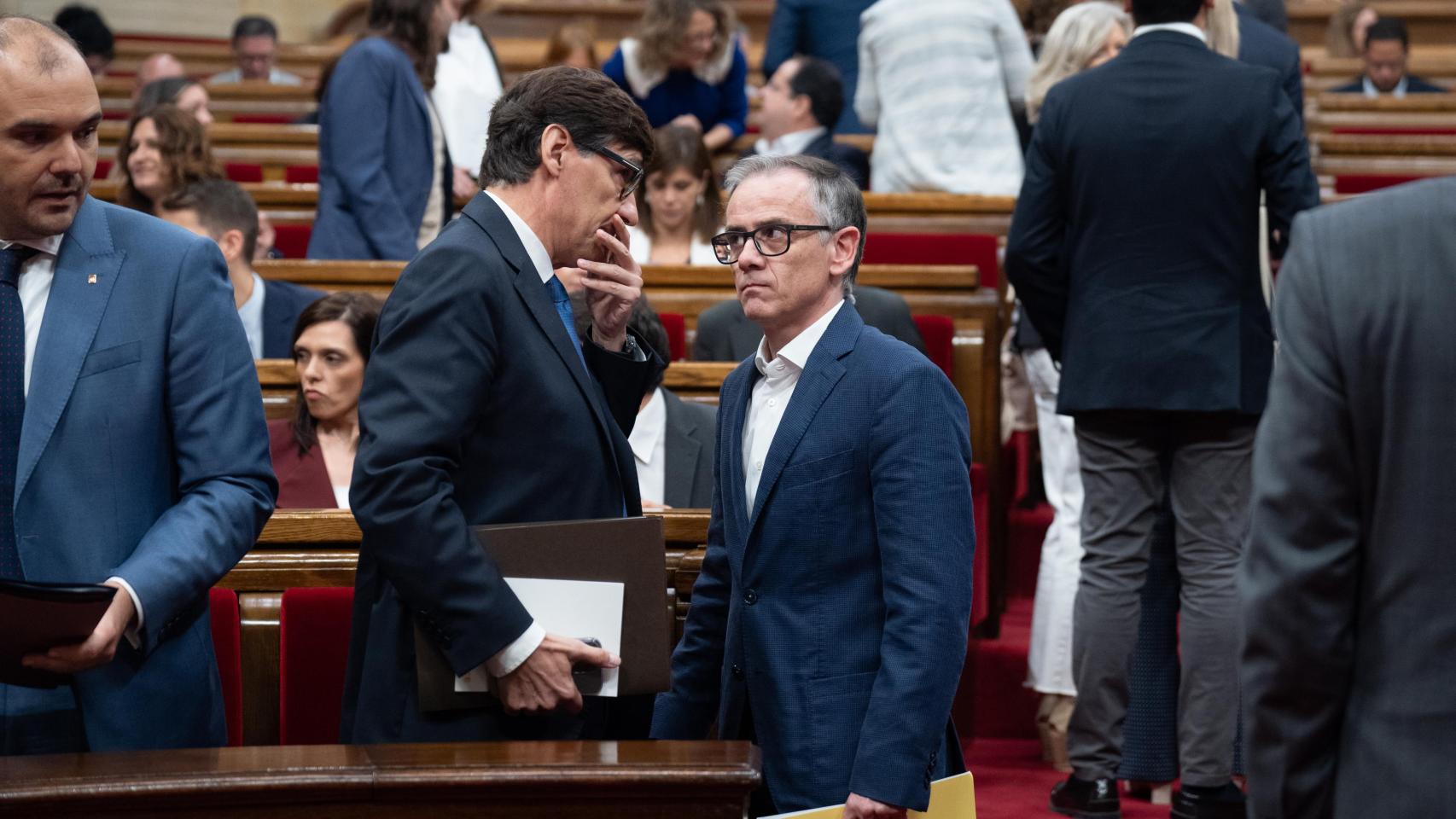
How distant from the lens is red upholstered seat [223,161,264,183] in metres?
6.96

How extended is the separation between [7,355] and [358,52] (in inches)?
117

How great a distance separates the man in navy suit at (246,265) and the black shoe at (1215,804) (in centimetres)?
237

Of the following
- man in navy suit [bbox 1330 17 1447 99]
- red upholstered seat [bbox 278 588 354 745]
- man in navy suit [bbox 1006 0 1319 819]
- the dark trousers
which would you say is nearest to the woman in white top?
man in navy suit [bbox 1006 0 1319 819]

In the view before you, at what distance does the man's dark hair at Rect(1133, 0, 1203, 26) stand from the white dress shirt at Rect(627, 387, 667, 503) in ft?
3.99

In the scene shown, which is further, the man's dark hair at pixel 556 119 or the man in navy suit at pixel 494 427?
the man's dark hair at pixel 556 119

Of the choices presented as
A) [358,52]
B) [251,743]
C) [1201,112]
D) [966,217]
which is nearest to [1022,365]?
[966,217]

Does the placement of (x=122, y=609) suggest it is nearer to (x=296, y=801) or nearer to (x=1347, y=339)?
(x=296, y=801)

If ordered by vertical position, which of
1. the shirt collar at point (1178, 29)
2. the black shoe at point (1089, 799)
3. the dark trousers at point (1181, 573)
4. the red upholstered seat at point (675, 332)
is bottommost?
the black shoe at point (1089, 799)

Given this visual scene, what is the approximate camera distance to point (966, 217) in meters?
5.45

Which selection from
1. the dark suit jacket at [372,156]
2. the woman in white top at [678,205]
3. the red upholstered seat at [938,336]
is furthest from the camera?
the woman in white top at [678,205]

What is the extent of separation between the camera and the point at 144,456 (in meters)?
1.92

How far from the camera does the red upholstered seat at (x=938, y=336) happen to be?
13.5ft

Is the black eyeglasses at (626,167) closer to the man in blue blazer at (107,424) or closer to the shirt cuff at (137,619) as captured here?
the man in blue blazer at (107,424)

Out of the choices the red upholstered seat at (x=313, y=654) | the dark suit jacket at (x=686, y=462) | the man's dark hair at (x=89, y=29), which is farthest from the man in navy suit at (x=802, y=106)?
the man's dark hair at (x=89, y=29)
